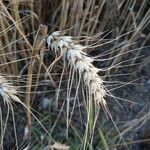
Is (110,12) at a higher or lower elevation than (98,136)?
higher

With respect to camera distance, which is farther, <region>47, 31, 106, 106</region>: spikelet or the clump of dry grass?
the clump of dry grass

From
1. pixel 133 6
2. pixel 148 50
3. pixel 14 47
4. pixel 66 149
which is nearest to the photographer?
pixel 66 149

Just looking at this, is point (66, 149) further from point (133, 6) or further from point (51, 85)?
point (133, 6)

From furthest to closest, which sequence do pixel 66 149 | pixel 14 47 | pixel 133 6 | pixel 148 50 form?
pixel 148 50 < pixel 133 6 < pixel 14 47 < pixel 66 149

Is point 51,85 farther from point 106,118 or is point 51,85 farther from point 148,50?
point 148,50

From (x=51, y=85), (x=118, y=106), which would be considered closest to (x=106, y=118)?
(x=118, y=106)

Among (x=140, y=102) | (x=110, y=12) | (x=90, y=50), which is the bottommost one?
(x=140, y=102)

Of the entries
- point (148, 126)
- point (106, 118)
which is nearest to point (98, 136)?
point (106, 118)

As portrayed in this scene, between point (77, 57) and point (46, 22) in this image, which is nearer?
point (77, 57)

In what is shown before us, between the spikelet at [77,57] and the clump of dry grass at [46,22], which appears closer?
the spikelet at [77,57]

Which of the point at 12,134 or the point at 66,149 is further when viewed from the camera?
the point at 12,134
